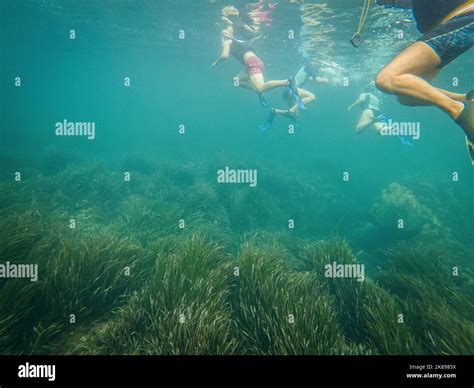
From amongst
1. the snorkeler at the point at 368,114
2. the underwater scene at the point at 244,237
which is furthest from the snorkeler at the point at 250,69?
the snorkeler at the point at 368,114

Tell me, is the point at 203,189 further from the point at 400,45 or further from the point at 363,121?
the point at 400,45

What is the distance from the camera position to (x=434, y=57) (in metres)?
3.18

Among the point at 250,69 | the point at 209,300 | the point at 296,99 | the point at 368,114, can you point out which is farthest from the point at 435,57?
the point at 368,114

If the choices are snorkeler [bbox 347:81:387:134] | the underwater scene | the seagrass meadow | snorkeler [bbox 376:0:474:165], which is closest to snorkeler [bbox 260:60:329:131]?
the underwater scene

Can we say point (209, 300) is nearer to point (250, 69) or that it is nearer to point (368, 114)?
point (250, 69)

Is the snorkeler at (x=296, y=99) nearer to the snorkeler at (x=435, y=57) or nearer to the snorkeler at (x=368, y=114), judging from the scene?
the snorkeler at (x=368, y=114)

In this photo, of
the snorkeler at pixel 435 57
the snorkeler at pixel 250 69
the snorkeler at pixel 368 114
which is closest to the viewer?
the snorkeler at pixel 435 57

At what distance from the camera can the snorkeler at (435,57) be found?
295cm

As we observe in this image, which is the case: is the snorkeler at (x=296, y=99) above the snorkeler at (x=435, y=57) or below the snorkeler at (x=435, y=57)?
above

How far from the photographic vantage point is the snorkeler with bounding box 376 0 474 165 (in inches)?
116

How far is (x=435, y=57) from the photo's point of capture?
3172 mm

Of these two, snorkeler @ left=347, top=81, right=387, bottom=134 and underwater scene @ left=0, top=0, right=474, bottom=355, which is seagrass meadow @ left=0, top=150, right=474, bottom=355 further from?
snorkeler @ left=347, top=81, right=387, bottom=134

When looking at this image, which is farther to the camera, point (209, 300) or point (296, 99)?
point (296, 99)
